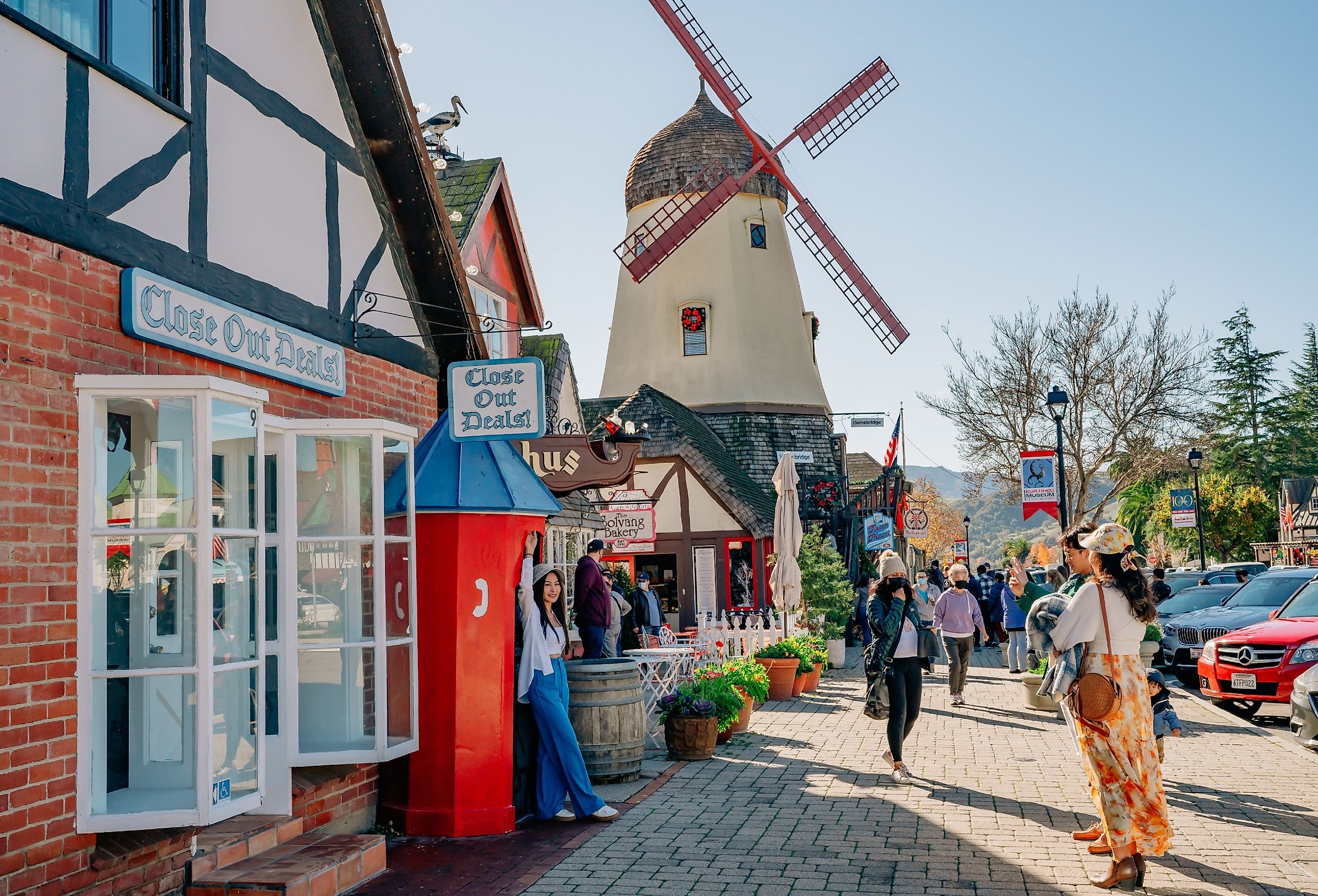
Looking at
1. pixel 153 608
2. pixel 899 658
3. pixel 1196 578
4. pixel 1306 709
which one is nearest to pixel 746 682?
pixel 899 658

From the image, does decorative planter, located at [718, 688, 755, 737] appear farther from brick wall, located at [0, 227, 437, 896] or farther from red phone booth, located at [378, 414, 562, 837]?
brick wall, located at [0, 227, 437, 896]

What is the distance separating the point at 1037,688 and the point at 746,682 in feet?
12.6

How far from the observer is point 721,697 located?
11203 millimetres

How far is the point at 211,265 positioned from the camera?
646cm

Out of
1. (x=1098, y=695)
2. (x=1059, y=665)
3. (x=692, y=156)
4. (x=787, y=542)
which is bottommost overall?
(x=1098, y=695)

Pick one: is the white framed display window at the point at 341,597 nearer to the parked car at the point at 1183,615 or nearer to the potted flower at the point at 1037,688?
the potted flower at the point at 1037,688

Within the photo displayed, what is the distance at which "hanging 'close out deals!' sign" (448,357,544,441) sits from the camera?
302 inches

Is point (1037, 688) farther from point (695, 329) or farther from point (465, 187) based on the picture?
point (695, 329)

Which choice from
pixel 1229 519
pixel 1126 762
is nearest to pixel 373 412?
pixel 1126 762

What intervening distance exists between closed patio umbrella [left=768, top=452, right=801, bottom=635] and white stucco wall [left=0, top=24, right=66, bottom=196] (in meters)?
14.3

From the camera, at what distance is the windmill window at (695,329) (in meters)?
30.7

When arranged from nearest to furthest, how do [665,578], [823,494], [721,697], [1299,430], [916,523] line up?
[721,697], [665,578], [823,494], [916,523], [1299,430]

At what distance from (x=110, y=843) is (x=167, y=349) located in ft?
8.28

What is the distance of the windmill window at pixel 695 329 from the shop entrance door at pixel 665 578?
704 cm
